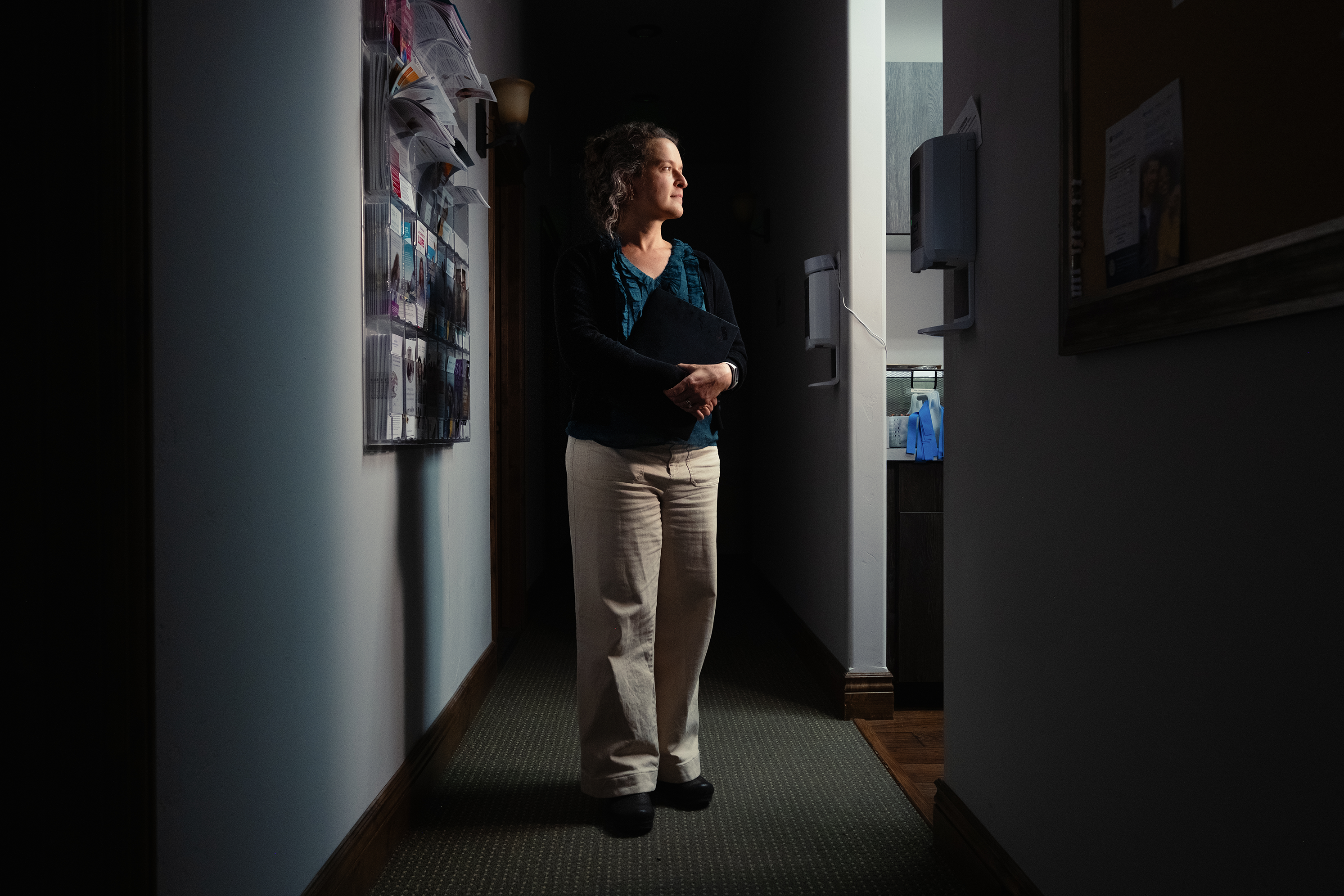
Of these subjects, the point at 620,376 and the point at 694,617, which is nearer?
the point at 620,376

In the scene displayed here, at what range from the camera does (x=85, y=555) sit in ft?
2.83

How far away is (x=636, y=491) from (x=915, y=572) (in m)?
1.25

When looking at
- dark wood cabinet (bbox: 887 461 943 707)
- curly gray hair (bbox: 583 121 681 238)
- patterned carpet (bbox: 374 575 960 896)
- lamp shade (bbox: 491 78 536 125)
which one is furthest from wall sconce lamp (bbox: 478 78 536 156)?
patterned carpet (bbox: 374 575 960 896)

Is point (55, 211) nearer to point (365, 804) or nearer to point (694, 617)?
point (365, 804)

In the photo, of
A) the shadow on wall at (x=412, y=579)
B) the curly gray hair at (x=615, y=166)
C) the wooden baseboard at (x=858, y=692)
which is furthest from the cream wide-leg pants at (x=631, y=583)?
the wooden baseboard at (x=858, y=692)

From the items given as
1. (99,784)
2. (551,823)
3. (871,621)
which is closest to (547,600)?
(871,621)

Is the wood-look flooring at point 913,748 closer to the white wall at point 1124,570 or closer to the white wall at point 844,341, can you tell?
the white wall at point 844,341

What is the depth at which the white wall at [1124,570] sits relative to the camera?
78 cm

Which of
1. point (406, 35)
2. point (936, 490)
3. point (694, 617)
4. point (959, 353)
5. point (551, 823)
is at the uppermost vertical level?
point (406, 35)

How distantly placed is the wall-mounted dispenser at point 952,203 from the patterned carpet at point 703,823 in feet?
3.33

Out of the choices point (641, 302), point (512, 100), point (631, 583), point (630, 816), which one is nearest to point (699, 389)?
point (641, 302)

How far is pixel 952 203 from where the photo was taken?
1.60 m

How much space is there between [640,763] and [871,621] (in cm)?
100

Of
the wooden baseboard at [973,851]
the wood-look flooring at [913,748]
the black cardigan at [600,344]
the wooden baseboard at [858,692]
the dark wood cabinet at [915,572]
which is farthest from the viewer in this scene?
the dark wood cabinet at [915,572]
